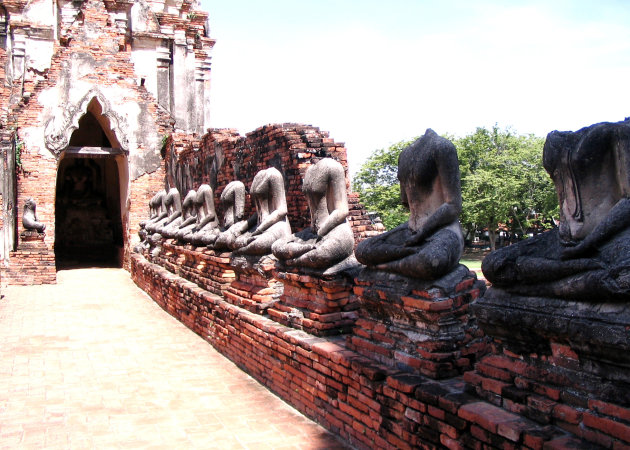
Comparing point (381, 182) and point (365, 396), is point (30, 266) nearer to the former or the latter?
point (365, 396)

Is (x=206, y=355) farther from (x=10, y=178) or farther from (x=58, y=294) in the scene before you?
(x=10, y=178)

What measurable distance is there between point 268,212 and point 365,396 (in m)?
3.47

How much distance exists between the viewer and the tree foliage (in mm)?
25109

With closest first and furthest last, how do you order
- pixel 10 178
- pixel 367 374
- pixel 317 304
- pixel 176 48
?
pixel 367 374, pixel 317 304, pixel 10 178, pixel 176 48

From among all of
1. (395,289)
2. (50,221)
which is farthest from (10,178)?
(395,289)

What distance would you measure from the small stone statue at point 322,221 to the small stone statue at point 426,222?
2.51ft

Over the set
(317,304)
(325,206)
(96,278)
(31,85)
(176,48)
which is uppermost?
(176,48)

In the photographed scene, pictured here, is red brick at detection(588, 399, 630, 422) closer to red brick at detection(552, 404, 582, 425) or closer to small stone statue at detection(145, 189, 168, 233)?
red brick at detection(552, 404, 582, 425)

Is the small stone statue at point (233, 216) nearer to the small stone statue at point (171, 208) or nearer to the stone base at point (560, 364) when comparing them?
the small stone statue at point (171, 208)

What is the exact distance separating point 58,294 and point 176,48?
1353 centimetres

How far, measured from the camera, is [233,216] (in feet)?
27.2

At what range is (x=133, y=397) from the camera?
5348 mm

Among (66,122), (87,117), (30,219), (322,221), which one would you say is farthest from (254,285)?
(87,117)

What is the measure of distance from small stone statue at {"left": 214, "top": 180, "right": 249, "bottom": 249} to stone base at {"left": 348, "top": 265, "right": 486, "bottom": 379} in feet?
11.7
